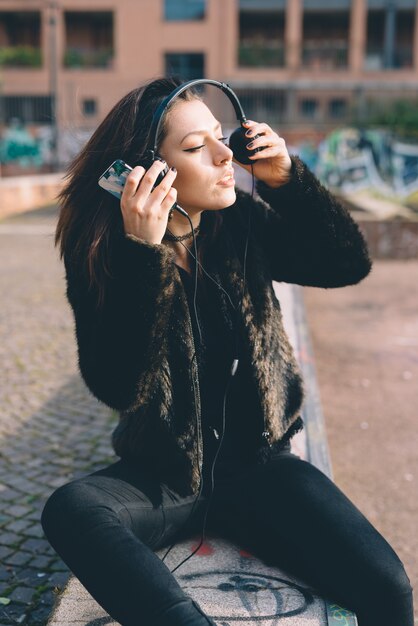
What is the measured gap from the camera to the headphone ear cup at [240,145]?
2.50 meters

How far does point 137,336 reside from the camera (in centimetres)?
225

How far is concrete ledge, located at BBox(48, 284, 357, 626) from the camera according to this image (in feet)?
6.70

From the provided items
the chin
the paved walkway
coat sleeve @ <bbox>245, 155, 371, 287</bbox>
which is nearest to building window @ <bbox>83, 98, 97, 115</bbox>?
the paved walkway

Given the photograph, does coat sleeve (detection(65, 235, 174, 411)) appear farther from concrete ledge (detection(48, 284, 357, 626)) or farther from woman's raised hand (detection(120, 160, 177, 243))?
concrete ledge (detection(48, 284, 357, 626))

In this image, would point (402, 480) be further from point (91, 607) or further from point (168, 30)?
point (168, 30)

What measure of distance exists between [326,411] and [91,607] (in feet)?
10.2

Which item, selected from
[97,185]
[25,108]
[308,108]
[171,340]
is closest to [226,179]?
[97,185]

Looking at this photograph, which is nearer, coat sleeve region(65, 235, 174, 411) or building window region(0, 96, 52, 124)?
coat sleeve region(65, 235, 174, 411)

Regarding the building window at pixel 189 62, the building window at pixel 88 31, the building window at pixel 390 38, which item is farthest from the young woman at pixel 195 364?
the building window at pixel 88 31

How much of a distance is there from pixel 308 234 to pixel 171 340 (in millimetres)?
680

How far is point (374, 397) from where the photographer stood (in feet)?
17.4

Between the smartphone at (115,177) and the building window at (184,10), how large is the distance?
41.4 meters

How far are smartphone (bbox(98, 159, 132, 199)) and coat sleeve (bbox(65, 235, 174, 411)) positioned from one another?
0.15 meters

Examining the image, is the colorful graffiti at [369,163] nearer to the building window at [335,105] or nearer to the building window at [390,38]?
the building window at [335,105]
